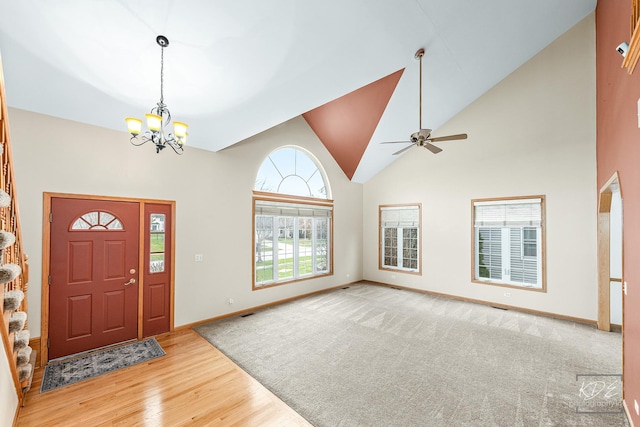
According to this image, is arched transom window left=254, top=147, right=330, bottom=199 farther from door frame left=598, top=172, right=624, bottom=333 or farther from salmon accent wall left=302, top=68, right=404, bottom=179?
door frame left=598, top=172, right=624, bottom=333

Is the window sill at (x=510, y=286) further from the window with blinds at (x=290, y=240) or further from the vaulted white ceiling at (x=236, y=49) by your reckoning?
the vaulted white ceiling at (x=236, y=49)

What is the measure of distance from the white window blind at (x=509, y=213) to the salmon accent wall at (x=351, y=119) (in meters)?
2.69

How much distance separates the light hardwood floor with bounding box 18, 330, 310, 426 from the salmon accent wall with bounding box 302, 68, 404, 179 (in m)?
4.46

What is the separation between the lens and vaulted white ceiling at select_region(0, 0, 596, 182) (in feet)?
7.21

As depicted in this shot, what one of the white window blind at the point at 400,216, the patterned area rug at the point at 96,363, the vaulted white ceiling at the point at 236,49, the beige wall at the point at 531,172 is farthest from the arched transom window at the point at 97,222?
the beige wall at the point at 531,172

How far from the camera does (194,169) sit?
4.16 metres

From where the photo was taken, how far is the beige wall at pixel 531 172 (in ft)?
14.2

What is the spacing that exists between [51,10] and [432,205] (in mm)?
6174

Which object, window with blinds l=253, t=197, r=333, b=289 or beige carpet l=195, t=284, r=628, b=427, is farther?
window with blinds l=253, t=197, r=333, b=289

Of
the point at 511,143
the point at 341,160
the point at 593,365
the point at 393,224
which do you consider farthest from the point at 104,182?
the point at 511,143

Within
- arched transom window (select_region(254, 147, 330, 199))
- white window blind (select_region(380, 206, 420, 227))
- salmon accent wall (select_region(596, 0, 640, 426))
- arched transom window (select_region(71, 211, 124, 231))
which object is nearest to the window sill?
white window blind (select_region(380, 206, 420, 227))

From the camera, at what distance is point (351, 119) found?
528 centimetres

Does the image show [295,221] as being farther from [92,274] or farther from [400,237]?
[92,274]

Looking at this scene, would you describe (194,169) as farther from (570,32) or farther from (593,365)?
(570,32)
